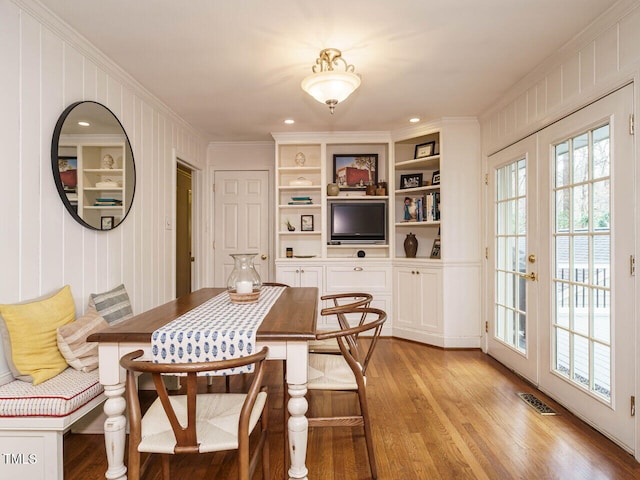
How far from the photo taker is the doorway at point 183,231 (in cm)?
518

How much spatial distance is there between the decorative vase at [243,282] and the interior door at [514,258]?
2.24 m

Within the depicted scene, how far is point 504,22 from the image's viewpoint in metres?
2.21

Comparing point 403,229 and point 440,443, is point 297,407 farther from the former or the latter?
point 403,229

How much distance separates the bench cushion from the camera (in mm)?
1602

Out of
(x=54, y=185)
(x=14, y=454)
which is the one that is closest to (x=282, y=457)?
(x=14, y=454)

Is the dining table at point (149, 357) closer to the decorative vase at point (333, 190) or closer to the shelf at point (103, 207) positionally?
the shelf at point (103, 207)

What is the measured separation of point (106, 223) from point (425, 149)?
3.35 m

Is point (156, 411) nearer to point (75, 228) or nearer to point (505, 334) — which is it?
point (75, 228)

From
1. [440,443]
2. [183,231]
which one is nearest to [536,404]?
[440,443]

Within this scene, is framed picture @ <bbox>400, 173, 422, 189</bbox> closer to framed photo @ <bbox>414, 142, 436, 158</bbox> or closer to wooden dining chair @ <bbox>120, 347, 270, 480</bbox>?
framed photo @ <bbox>414, 142, 436, 158</bbox>

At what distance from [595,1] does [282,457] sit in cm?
301

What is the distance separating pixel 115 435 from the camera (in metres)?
1.48

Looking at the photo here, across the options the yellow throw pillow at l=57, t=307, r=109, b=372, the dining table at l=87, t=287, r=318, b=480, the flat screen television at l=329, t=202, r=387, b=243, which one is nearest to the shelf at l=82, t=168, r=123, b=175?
the yellow throw pillow at l=57, t=307, r=109, b=372

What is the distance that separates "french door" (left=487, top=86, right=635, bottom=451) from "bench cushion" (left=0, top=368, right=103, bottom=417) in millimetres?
2817
